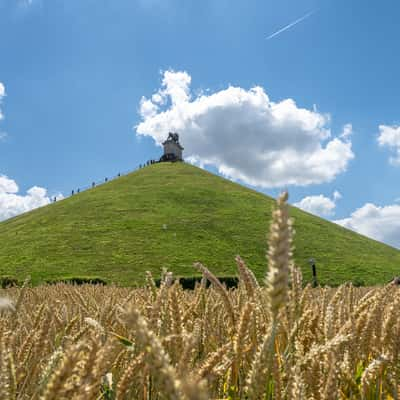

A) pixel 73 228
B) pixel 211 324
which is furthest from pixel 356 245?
pixel 211 324

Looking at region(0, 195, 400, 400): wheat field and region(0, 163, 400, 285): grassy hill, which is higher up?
region(0, 163, 400, 285): grassy hill

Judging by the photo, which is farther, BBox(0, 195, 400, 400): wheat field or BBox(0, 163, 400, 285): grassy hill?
BBox(0, 163, 400, 285): grassy hill

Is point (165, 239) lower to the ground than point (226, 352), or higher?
higher

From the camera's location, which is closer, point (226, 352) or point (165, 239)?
point (226, 352)

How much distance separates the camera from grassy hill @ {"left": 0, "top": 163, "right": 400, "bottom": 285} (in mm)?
44344

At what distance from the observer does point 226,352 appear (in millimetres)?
1344

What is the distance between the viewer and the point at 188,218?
197 feet

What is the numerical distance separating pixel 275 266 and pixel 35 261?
4767 cm

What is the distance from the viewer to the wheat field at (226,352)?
850 millimetres

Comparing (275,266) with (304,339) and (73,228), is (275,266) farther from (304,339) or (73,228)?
(73,228)

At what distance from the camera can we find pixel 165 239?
5234cm

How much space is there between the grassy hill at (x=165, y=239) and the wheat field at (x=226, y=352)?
36.3 metres

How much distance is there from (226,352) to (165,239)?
5135cm

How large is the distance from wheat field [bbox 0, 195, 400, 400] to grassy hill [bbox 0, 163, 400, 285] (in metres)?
36.3
